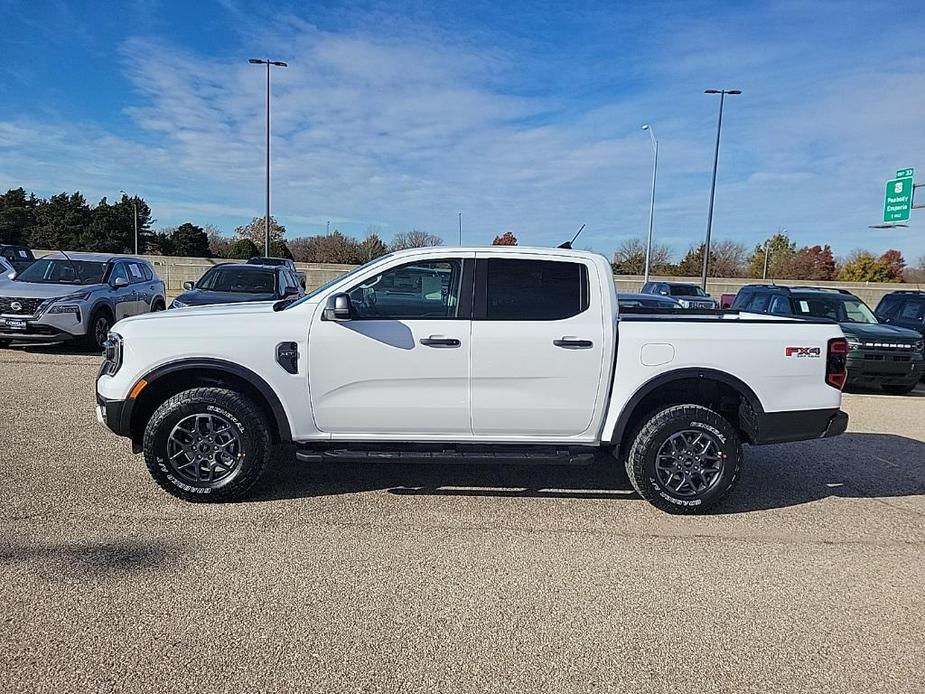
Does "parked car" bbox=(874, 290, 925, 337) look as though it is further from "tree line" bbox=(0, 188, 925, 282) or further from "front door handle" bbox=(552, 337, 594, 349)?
"tree line" bbox=(0, 188, 925, 282)

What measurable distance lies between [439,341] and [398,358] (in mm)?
310

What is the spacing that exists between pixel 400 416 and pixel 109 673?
2377 mm

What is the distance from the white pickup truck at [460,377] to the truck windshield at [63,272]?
8495 mm

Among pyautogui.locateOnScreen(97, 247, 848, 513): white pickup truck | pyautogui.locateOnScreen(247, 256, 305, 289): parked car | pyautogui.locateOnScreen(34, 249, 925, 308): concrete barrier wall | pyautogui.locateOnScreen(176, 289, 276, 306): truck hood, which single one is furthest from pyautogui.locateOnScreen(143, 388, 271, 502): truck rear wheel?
pyautogui.locateOnScreen(34, 249, 925, 308): concrete barrier wall

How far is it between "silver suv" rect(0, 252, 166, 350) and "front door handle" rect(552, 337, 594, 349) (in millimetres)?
9581

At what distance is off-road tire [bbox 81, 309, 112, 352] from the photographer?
453 inches

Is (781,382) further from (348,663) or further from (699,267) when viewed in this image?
(699,267)

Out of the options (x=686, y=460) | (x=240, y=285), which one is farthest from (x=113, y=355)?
(x=240, y=285)

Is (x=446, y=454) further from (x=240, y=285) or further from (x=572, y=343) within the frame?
(x=240, y=285)

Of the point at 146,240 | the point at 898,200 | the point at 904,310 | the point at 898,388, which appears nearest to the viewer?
the point at 898,388

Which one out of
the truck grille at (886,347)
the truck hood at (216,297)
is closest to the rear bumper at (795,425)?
the truck grille at (886,347)

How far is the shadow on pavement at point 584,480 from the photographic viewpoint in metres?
5.15

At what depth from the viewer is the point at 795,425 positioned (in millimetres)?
4910

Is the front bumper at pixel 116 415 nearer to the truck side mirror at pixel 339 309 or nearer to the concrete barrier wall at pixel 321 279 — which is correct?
the truck side mirror at pixel 339 309
